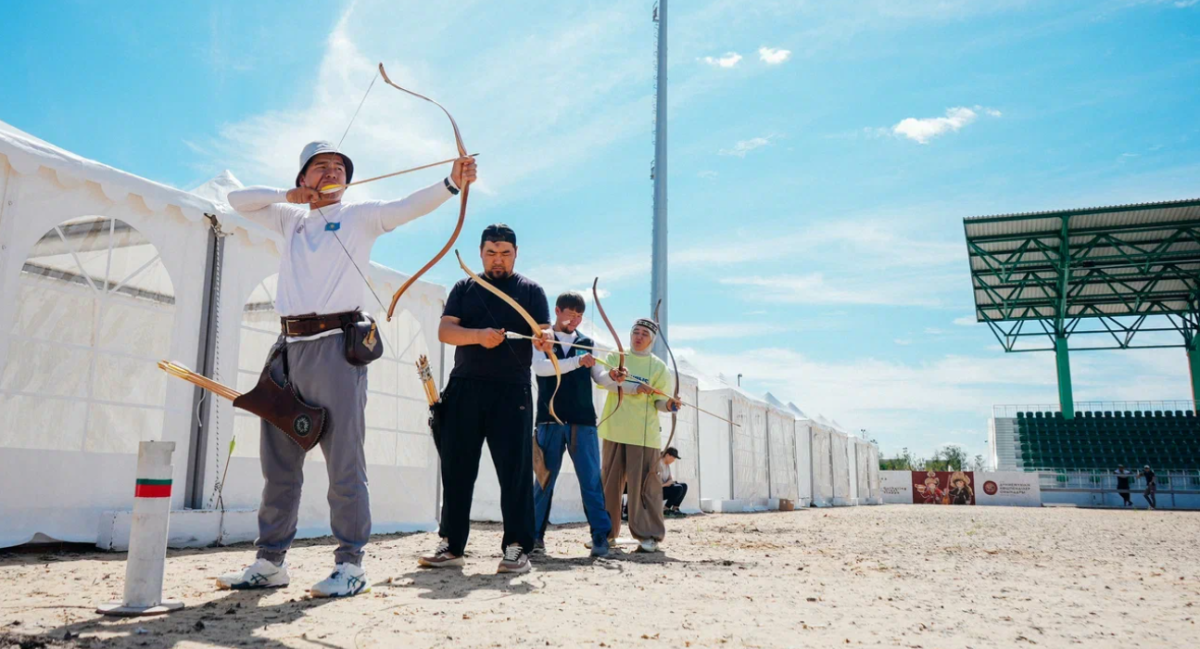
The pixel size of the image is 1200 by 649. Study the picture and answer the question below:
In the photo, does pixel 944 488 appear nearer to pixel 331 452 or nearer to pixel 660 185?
pixel 660 185

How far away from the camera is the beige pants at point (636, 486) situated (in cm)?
481

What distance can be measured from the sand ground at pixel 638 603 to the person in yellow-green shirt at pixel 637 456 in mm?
276

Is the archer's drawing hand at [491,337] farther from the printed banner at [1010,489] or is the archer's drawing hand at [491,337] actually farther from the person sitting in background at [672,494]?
the printed banner at [1010,489]

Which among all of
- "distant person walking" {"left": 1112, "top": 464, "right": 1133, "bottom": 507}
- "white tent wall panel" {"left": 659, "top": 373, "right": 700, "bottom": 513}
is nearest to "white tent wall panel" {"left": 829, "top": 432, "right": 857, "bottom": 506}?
"distant person walking" {"left": 1112, "top": 464, "right": 1133, "bottom": 507}

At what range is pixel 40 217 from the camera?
427 centimetres

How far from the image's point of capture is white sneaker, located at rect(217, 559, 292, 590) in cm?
283

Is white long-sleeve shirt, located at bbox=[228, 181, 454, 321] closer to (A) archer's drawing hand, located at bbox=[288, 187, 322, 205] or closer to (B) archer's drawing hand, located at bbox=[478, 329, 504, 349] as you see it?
(A) archer's drawing hand, located at bbox=[288, 187, 322, 205]

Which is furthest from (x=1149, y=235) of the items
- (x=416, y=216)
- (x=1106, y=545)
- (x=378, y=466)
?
(x=416, y=216)

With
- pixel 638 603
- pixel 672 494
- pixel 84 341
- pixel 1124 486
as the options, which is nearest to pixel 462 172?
pixel 638 603

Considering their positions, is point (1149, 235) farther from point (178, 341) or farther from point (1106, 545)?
point (178, 341)

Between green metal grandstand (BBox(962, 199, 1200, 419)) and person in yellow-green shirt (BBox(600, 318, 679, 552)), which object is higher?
green metal grandstand (BBox(962, 199, 1200, 419))

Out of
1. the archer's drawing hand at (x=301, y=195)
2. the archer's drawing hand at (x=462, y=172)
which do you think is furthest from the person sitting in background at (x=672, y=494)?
the archer's drawing hand at (x=301, y=195)

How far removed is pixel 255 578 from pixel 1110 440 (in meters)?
30.5

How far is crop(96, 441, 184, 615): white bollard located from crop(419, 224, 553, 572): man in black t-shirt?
4.18 ft
